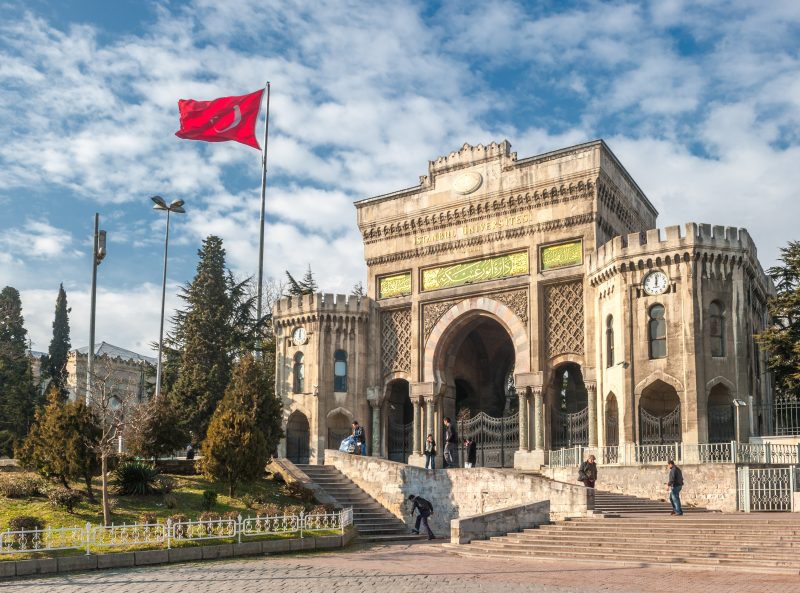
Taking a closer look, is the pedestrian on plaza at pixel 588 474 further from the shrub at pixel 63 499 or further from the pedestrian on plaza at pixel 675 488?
the shrub at pixel 63 499

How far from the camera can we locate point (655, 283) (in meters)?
27.3

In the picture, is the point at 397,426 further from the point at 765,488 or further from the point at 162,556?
the point at 162,556

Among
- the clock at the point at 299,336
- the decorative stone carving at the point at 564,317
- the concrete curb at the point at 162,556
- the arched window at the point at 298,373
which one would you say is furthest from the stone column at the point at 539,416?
the concrete curb at the point at 162,556

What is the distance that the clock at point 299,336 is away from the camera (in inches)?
1405

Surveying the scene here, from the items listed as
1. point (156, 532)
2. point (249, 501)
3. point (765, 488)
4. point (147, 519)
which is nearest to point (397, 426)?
point (249, 501)

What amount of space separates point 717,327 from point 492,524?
10.3 metres

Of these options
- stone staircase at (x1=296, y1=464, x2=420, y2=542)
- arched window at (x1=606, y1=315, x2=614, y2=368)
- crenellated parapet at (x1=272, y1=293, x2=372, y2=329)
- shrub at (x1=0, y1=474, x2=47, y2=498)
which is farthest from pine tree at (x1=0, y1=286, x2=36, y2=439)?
arched window at (x1=606, y1=315, x2=614, y2=368)

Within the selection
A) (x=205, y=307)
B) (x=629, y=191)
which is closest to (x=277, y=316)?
(x=205, y=307)

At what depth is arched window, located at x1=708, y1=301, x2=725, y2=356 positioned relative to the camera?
2661 centimetres

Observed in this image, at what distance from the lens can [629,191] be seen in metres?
33.9

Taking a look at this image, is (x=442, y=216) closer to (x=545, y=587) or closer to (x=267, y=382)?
(x=267, y=382)

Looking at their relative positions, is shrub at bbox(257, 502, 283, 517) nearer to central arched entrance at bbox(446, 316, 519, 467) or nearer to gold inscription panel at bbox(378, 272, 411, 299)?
central arched entrance at bbox(446, 316, 519, 467)

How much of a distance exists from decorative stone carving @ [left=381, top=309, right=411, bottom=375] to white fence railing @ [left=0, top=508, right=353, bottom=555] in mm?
12766

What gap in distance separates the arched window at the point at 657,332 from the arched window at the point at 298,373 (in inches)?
556
